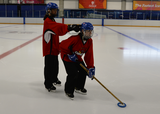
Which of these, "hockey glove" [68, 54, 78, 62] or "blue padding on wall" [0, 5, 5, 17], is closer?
"hockey glove" [68, 54, 78, 62]

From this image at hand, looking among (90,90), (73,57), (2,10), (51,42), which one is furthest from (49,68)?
(2,10)

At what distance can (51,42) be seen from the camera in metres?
2.08

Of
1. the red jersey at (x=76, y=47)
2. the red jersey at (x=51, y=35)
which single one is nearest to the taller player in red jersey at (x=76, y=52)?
the red jersey at (x=76, y=47)

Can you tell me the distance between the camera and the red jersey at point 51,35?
6.05 feet

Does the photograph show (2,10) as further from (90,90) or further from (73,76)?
(73,76)

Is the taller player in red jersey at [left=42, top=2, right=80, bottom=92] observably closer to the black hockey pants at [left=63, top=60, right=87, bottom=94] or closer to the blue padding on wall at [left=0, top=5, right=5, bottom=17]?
the black hockey pants at [left=63, top=60, right=87, bottom=94]

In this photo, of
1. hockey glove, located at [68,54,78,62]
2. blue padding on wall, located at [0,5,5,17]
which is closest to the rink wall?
blue padding on wall, located at [0,5,5,17]

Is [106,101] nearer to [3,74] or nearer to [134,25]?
[3,74]

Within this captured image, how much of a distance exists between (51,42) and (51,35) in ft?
0.27

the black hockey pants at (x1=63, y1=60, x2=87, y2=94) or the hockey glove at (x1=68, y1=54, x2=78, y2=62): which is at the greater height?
the hockey glove at (x1=68, y1=54, x2=78, y2=62)

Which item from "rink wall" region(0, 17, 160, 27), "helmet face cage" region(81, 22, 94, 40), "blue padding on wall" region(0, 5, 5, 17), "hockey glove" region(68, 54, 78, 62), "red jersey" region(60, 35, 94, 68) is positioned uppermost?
"blue padding on wall" region(0, 5, 5, 17)

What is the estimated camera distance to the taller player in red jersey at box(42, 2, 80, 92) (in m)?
1.88

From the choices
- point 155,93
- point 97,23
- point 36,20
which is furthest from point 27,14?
point 155,93

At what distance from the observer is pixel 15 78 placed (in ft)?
8.55
